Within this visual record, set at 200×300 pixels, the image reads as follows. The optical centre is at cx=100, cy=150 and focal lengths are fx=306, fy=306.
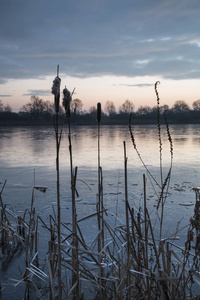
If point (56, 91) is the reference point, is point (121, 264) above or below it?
below

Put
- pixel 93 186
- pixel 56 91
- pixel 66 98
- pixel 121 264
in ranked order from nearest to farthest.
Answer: pixel 56 91, pixel 66 98, pixel 121 264, pixel 93 186

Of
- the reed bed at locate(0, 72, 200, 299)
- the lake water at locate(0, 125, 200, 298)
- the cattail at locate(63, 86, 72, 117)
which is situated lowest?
the lake water at locate(0, 125, 200, 298)

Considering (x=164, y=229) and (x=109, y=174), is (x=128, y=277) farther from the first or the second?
(x=109, y=174)

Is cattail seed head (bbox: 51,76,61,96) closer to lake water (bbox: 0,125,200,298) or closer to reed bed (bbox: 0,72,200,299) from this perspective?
reed bed (bbox: 0,72,200,299)

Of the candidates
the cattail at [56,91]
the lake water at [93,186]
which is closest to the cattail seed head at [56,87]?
the cattail at [56,91]

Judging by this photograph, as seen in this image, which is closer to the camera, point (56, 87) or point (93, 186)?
point (56, 87)

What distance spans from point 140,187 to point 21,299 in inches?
193

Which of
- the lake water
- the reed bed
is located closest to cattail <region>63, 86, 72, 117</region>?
the reed bed

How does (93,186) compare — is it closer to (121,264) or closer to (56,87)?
(121,264)

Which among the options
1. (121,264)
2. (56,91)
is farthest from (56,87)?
(121,264)

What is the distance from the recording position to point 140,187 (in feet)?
24.7

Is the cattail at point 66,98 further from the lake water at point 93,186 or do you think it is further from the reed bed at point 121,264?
the lake water at point 93,186

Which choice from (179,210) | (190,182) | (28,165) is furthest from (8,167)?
(179,210)

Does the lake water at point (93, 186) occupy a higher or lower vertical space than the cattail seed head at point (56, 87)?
lower
